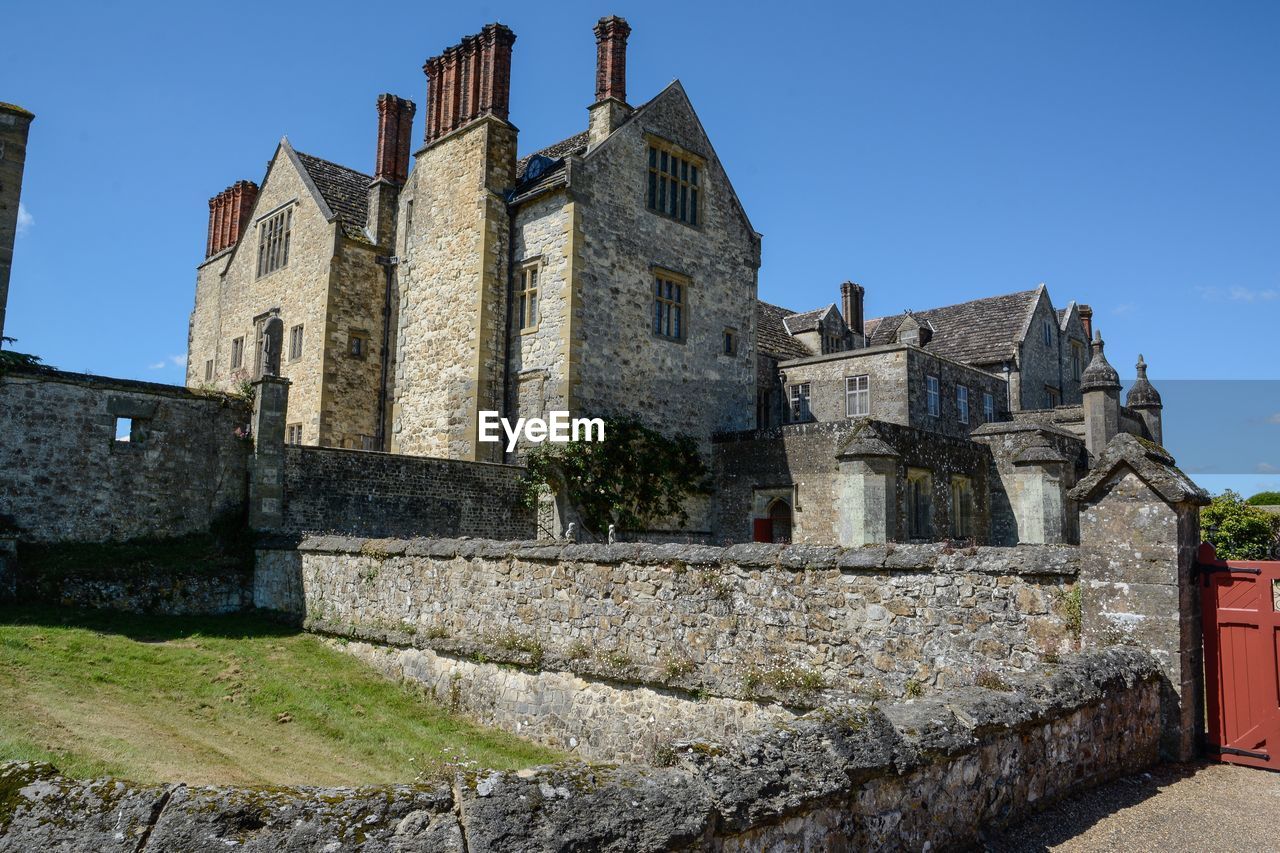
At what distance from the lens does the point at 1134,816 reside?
18.4 ft

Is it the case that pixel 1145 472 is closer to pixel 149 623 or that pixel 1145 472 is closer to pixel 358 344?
pixel 149 623

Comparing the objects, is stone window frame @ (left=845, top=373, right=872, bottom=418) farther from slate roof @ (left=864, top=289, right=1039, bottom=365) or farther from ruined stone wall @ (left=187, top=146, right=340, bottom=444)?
ruined stone wall @ (left=187, top=146, right=340, bottom=444)

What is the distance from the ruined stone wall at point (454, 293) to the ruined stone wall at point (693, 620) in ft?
30.9

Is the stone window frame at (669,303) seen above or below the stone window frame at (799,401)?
above

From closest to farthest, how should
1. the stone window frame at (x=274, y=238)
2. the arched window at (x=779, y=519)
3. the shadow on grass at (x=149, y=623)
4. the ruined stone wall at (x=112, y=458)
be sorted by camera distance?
the shadow on grass at (x=149, y=623) → the ruined stone wall at (x=112, y=458) → the arched window at (x=779, y=519) → the stone window frame at (x=274, y=238)

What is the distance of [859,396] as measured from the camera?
99.6ft

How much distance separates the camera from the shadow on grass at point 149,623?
1402 cm

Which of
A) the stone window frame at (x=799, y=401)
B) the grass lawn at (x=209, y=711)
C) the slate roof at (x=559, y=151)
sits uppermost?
the slate roof at (x=559, y=151)

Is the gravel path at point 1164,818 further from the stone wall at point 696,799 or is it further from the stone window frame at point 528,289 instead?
the stone window frame at point 528,289

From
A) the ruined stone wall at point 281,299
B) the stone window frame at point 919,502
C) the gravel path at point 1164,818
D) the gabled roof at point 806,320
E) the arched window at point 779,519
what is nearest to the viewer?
the gravel path at point 1164,818

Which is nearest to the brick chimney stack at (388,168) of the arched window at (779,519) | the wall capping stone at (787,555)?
the arched window at (779,519)

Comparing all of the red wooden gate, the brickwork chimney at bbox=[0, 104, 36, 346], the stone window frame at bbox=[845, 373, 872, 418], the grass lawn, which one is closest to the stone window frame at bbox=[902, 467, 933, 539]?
the stone window frame at bbox=[845, 373, 872, 418]

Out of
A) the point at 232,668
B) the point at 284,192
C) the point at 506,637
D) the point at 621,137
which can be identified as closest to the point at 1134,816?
the point at 506,637

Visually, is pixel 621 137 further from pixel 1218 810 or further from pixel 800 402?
pixel 1218 810
